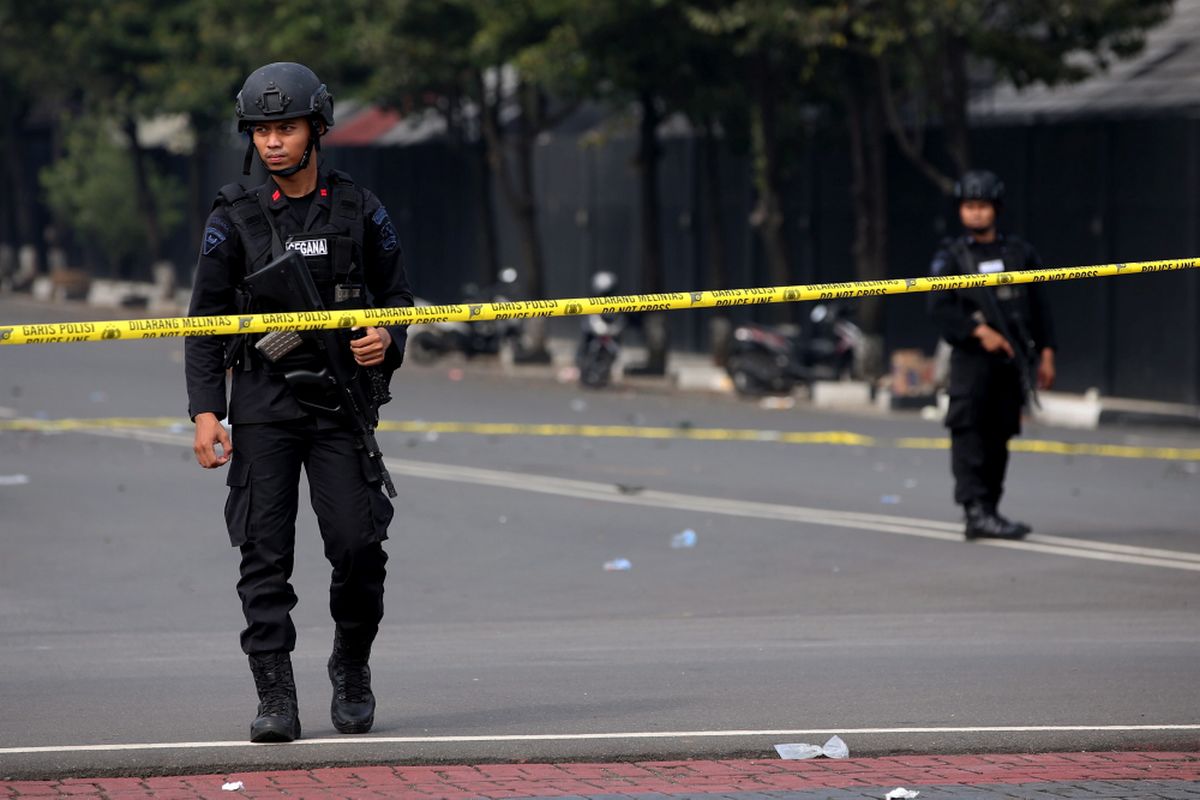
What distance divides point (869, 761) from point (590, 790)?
0.96m

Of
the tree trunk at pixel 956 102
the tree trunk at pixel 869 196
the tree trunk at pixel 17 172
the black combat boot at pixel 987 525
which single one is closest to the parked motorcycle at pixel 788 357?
the tree trunk at pixel 869 196

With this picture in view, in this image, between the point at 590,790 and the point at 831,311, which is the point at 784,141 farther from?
the point at 590,790

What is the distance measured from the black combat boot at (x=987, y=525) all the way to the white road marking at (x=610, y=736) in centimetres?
484

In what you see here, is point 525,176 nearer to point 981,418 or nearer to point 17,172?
point 981,418

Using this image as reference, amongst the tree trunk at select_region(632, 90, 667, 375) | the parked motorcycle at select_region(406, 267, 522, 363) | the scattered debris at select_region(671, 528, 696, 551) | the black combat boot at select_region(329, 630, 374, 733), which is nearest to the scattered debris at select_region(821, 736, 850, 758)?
the black combat boot at select_region(329, 630, 374, 733)

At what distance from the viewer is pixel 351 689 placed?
703 cm

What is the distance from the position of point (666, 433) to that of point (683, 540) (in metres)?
6.77

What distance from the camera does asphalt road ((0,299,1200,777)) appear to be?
7180 millimetres

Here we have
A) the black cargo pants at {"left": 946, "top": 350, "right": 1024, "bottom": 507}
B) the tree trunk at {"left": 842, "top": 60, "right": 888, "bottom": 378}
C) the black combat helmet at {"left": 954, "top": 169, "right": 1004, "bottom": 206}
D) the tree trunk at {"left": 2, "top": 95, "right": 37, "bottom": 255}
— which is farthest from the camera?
the tree trunk at {"left": 2, "top": 95, "right": 37, "bottom": 255}

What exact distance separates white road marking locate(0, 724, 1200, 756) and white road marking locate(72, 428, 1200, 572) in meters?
4.24

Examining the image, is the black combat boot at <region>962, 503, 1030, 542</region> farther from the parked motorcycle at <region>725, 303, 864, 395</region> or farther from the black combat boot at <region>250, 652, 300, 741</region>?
the parked motorcycle at <region>725, 303, 864, 395</region>

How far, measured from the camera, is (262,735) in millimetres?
6797

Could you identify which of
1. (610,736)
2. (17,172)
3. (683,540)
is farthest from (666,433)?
(17,172)

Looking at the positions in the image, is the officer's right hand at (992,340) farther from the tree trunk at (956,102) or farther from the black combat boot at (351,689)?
the tree trunk at (956,102)
